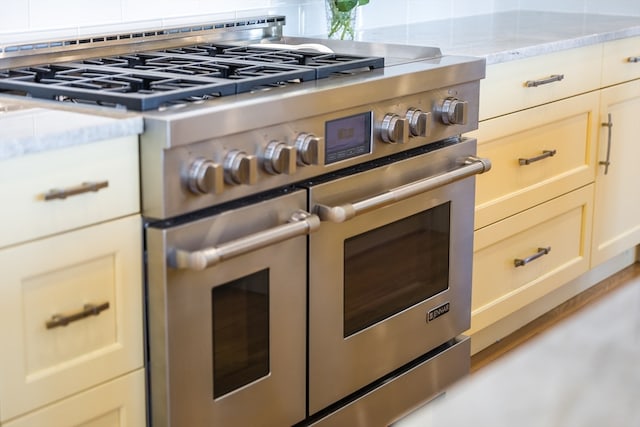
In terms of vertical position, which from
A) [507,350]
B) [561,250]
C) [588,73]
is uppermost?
[588,73]

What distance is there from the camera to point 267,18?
2852mm

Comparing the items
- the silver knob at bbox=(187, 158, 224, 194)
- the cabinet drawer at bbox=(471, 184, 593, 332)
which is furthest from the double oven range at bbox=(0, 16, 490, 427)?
the cabinet drawer at bbox=(471, 184, 593, 332)

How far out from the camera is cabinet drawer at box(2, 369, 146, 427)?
1766mm

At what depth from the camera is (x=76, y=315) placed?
176cm

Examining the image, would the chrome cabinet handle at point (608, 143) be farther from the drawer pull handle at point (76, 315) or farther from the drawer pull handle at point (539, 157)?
the drawer pull handle at point (76, 315)

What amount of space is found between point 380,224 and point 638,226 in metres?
1.76

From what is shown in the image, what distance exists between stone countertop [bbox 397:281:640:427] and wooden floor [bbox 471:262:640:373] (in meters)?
2.14

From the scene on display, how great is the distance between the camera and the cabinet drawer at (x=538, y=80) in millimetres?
2785

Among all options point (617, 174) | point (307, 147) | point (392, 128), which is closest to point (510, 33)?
point (617, 174)

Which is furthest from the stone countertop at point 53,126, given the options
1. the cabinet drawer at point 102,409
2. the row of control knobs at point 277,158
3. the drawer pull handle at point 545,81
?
the drawer pull handle at point 545,81

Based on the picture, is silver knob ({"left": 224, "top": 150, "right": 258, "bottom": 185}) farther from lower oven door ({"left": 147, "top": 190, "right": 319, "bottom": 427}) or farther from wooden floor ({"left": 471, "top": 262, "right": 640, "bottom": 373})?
wooden floor ({"left": 471, "top": 262, "right": 640, "bottom": 373})

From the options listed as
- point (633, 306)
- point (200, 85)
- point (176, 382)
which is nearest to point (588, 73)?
point (200, 85)

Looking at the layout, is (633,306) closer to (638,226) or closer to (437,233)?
(437,233)

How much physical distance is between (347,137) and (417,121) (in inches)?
8.6
